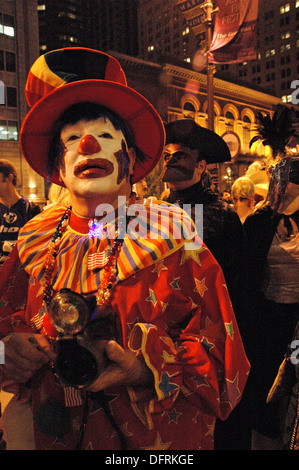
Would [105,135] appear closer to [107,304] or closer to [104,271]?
[104,271]

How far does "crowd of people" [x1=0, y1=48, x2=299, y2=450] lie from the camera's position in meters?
1.22

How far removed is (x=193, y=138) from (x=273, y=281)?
133cm

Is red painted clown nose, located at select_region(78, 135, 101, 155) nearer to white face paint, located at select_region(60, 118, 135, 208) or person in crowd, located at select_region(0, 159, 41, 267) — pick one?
white face paint, located at select_region(60, 118, 135, 208)

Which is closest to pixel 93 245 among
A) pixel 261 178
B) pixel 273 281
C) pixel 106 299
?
pixel 106 299

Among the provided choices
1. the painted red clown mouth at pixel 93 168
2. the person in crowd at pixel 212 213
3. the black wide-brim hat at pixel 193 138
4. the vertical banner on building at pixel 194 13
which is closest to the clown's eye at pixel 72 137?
the painted red clown mouth at pixel 93 168

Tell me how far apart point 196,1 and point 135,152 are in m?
8.09

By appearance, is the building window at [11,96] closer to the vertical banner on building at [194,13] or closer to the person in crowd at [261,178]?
the vertical banner on building at [194,13]

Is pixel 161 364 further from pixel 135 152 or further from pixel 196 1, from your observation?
pixel 196 1

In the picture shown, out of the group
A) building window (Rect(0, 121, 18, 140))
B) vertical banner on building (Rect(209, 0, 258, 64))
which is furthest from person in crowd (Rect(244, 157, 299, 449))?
building window (Rect(0, 121, 18, 140))

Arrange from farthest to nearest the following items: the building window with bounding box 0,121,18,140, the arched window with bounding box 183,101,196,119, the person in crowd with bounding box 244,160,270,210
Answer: the arched window with bounding box 183,101,196,119 → the building window with bounding box 0,121,18,140 → the person in crowd with bounding box 244,160,270,210

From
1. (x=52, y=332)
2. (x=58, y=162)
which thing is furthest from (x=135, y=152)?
(x=52, y=332)

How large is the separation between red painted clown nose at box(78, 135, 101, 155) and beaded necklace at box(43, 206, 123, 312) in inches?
10.9

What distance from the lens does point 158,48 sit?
7988cm

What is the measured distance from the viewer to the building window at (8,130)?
2576 cm
